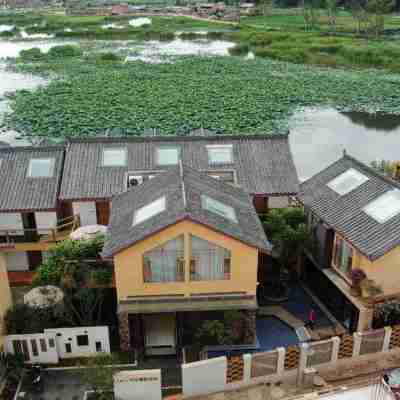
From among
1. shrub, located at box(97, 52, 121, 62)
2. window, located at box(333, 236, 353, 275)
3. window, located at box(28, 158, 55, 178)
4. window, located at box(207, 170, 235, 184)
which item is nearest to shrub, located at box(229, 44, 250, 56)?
shrub, located at box(97, 52, 121, 62)

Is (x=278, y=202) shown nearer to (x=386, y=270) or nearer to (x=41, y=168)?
(x=386, y=270)

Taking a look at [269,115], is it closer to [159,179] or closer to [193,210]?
[159,179]

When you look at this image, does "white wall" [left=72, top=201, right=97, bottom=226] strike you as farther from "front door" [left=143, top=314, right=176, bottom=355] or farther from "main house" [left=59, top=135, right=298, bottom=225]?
"front door" [left=143, top=314, right=176, bottom=355]

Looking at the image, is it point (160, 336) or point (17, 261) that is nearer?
point (160, 336)

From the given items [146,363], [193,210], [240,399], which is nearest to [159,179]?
[193,210]

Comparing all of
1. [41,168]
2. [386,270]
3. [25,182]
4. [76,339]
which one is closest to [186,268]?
[76,339]

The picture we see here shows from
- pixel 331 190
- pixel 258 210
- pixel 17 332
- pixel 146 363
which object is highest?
pixel 331 190

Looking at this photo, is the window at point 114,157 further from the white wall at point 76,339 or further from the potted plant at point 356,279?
the potted plant at point 356,279
